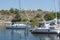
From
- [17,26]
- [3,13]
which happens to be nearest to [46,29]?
[17,26]

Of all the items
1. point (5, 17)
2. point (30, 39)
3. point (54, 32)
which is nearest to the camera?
point (30, 39)

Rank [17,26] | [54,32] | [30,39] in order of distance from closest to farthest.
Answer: [30,39], [54,32], [17,26]

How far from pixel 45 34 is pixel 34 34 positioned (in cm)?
243

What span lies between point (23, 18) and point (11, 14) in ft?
96.2

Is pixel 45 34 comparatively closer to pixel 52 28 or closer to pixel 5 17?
pixel 52 28

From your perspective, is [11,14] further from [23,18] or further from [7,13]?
[23,18]

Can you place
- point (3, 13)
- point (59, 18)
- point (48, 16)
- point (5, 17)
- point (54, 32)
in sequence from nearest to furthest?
1. point (54, 32)
2. point (59, 18)
3. point (48, 16)
4. point (5, 17)
5. point (3, 13)

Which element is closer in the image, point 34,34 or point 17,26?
point 34,34

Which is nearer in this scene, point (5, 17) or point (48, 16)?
point (48, 16)

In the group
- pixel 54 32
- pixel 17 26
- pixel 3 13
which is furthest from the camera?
pixel 3 13

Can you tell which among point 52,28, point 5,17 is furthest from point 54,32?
point 5,17

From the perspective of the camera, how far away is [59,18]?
210 ft

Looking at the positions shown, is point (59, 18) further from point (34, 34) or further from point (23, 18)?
point (23, 18)

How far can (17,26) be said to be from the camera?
7338 cm
